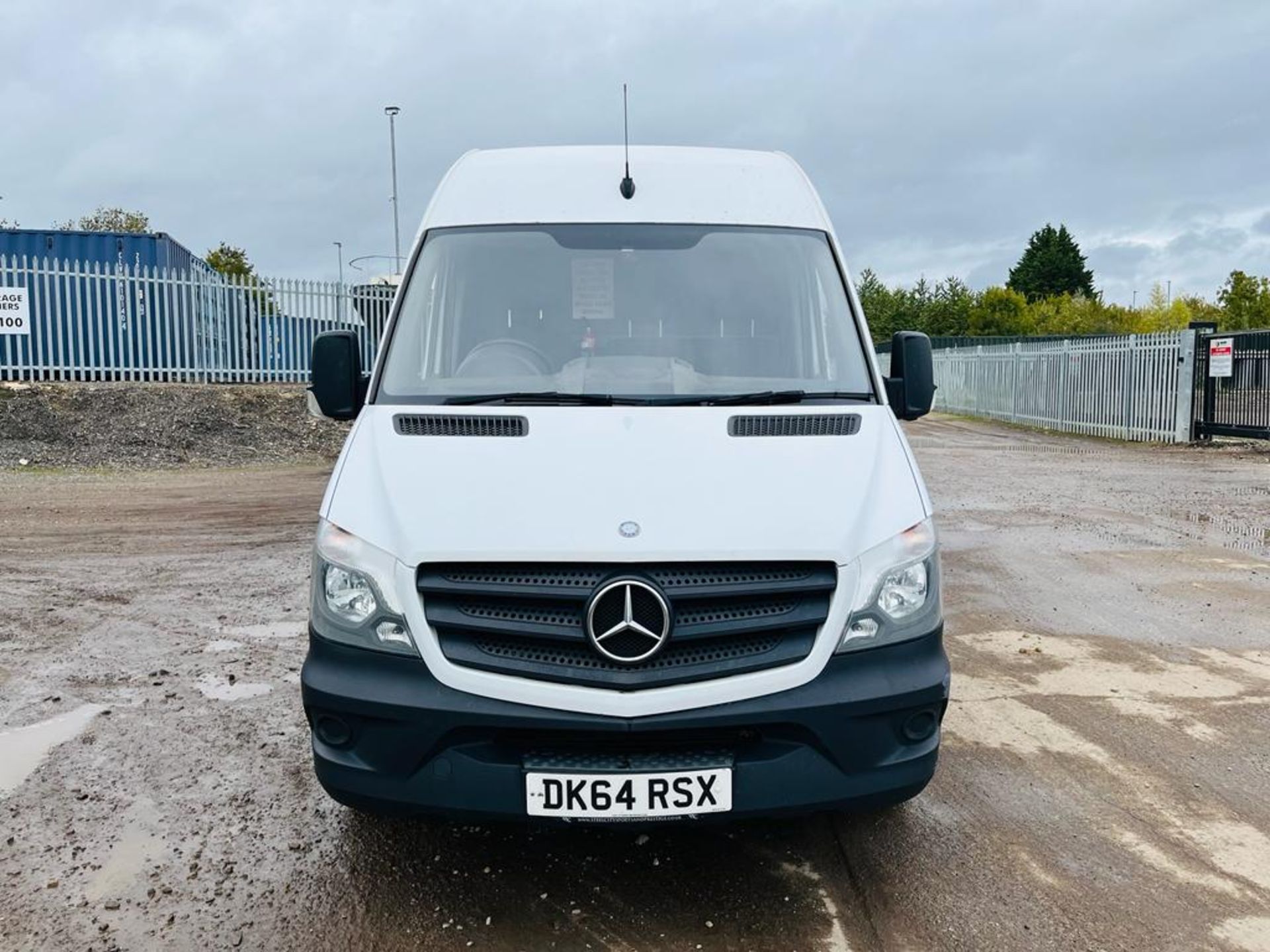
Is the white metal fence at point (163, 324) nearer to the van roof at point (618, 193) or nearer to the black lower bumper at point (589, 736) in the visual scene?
the van roof at point (618, 193)

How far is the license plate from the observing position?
284cm

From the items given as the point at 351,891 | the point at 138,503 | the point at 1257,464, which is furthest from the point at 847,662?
the point at 1257,464

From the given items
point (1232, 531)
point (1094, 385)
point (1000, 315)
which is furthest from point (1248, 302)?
point (1232, 531)

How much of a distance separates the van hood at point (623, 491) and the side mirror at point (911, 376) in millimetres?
760

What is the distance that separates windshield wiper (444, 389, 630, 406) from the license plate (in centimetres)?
137

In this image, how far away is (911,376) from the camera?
4.30 meters

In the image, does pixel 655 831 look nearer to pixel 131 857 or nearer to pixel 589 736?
pixel 589 736

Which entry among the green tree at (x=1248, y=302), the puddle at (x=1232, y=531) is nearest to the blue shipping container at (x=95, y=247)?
the puddle at (x=1232, y=531)

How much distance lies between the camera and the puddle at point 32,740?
A: 13.5ft

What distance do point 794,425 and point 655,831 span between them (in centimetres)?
138

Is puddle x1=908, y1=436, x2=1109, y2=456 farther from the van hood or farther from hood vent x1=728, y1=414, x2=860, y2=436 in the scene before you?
the van hood

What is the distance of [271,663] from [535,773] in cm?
312

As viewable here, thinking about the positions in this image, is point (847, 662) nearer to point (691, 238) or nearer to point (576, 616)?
point (576, 616)

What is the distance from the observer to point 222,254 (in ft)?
169
